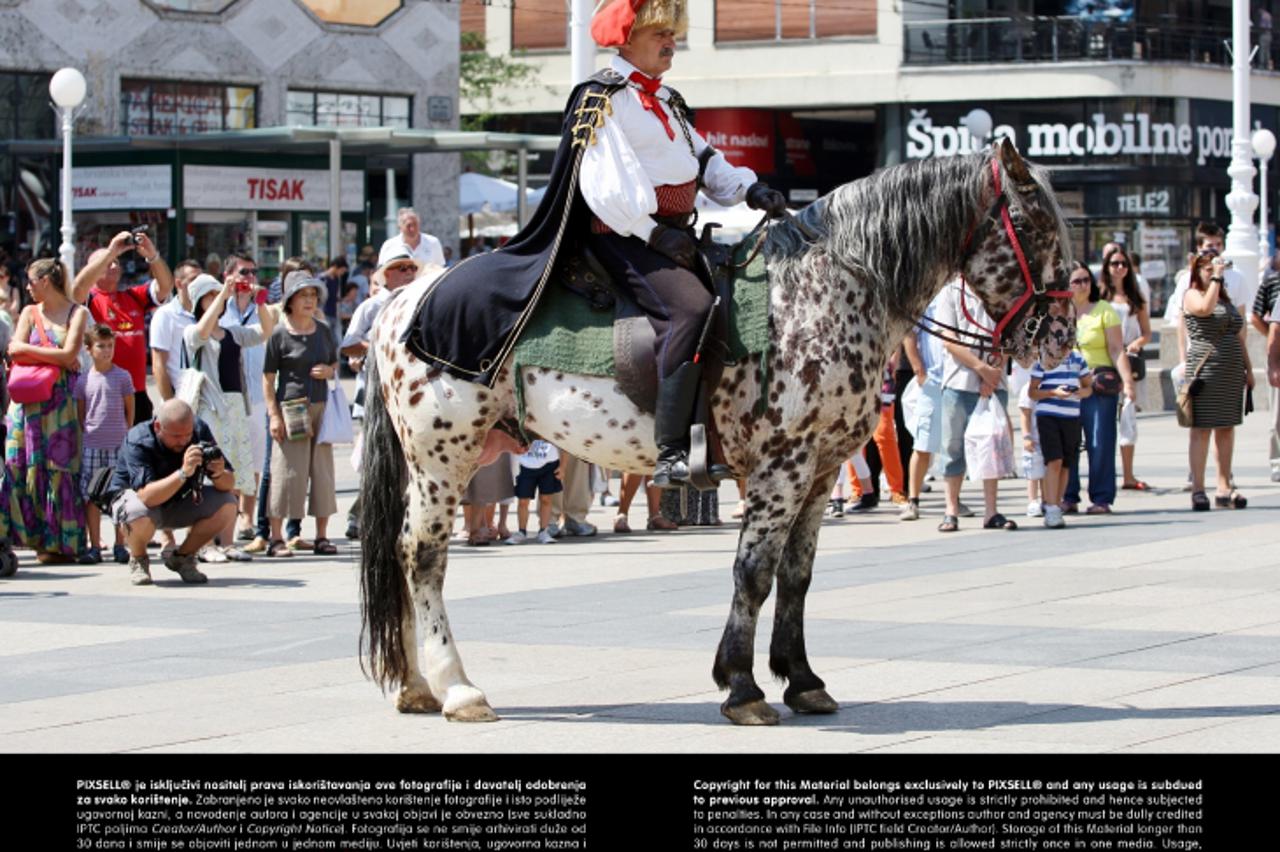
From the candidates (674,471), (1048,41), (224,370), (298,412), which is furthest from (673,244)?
(1048,41)

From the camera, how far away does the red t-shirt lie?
1638 cm

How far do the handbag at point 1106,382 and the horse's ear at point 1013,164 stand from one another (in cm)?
883

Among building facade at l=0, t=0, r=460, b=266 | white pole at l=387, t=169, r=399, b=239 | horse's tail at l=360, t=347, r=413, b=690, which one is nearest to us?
horse's tail at l=360, t=347, r=413, b=690

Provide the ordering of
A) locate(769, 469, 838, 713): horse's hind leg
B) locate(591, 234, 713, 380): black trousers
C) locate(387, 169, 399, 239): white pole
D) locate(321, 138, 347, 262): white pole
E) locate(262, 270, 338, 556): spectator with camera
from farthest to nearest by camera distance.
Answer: locate(387, 169, 399, 239): white pole, locate(321, 138, 347, 262): white pole, locate(262, 270, 338, 556): spectator with camera, locate(769, 469, 838, 713): horse's hind leg, locate(591, 234, 713, 380): black trousers

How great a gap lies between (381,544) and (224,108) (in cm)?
3153

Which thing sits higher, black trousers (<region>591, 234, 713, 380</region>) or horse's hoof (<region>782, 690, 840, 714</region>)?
black trousers (<region>591, 234, 713, 380</region>)

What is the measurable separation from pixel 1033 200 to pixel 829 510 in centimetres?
959

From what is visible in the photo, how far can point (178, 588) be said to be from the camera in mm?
13961

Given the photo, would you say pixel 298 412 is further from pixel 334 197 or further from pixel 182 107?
pixel 182 107

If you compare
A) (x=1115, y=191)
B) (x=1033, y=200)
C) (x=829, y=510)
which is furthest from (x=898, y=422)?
(x=1115, y=191)

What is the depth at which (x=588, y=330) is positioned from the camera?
8.92 m

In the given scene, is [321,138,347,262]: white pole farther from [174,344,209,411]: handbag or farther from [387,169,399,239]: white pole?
[174,344,209,411]: handbag

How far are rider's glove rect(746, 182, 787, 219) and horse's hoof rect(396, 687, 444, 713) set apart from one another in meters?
2.54

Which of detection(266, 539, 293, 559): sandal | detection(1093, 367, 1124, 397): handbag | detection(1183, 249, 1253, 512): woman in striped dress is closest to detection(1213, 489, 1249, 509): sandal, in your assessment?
detection(1183, 249, 1253, 512): woman in striped dress
